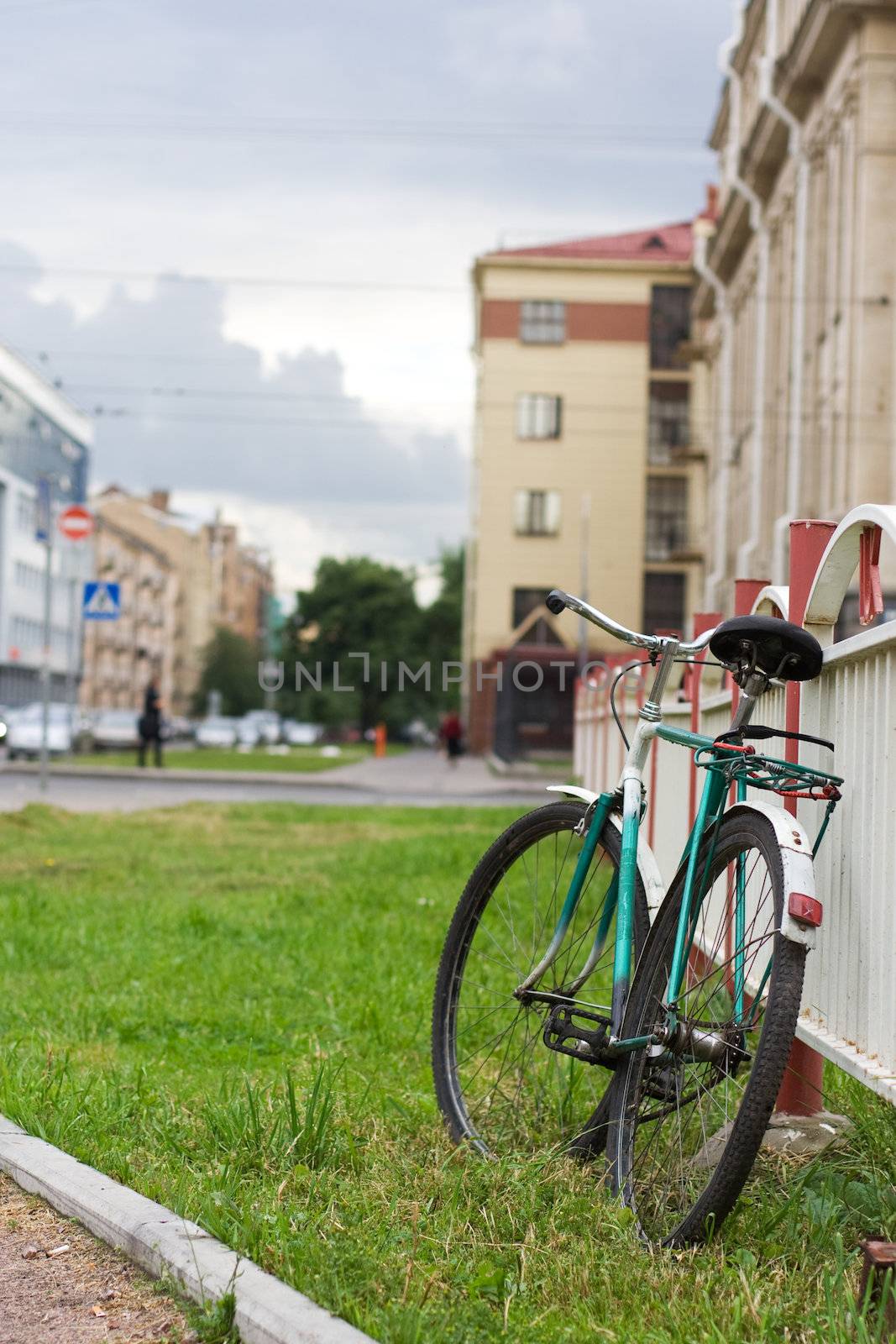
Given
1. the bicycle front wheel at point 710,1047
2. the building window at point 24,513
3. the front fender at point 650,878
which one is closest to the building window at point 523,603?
the building window at point 24,513

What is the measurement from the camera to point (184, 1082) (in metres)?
4.95

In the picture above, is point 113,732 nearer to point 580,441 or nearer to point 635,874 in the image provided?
point 580,441

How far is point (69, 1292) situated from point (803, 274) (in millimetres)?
29937

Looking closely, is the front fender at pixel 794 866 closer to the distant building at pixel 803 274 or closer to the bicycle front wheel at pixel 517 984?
the bicycle front wheel at pixel 517 984

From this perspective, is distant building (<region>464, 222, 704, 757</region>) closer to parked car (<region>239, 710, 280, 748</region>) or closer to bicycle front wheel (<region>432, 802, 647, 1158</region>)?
parked car (<region>239, 710, 280, 748</region>)

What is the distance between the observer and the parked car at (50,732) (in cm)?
3953

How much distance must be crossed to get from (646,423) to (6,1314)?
58486 mm

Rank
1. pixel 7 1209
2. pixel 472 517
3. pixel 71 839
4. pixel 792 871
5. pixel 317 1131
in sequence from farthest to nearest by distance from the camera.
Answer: pixel 472 517 → pixel 71 839 → pixel 317 1131 → pixel 7 1209 → pixel 792 871

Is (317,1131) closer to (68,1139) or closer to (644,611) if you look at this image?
(68,1139)

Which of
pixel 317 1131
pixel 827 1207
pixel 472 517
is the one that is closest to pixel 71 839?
pixel 317 1131

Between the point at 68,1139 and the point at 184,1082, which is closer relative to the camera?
the point at 68,1139

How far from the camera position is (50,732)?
134ft

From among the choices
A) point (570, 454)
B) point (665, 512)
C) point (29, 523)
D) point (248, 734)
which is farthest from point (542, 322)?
point (29, 523)

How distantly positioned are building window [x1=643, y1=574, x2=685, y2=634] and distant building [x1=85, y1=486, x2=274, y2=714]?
4961cm
